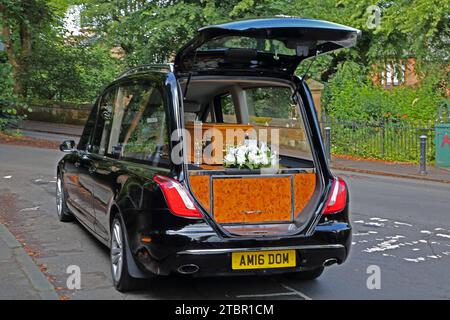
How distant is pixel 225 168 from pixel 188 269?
1187mm

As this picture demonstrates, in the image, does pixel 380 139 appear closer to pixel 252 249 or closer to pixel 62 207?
pixel 62 207

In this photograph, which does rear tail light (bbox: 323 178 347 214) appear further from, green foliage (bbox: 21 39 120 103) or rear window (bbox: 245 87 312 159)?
green foliage (bbox: 21 39 120 103)

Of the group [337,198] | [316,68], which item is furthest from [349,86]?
[337,198]

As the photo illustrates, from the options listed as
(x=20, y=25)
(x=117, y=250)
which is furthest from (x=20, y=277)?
(x=20, y=25)

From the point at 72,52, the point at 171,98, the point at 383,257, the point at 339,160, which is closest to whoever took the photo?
the point at 171,98

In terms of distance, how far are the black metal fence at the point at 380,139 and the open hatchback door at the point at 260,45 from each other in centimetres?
1454

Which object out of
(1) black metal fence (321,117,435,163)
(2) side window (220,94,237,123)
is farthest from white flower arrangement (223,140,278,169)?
(1) black metal fence (321,117,435,163)

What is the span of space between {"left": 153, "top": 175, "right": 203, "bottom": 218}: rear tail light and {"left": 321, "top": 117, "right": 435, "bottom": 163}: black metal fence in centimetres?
1576

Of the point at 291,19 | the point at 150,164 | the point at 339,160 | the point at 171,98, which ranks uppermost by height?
the point at 291,19

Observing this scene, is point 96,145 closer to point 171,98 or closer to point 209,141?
point 209,141

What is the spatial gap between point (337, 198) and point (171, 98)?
167 cm

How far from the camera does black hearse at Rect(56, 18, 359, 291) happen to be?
16.2ft

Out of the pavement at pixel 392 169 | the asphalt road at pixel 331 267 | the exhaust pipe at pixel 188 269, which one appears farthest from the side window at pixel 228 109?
the pavement at pixel 392 169
